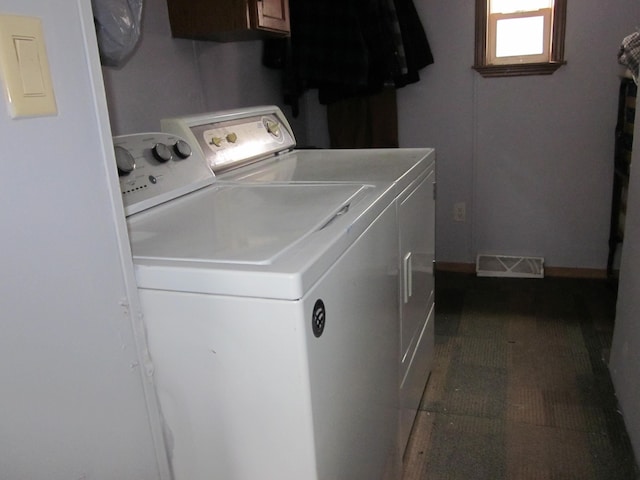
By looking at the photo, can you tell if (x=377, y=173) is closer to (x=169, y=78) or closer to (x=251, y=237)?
(x=251, y=237)

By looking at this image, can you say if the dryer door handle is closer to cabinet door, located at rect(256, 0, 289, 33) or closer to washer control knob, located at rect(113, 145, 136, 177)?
washer control knob, located at rect(113, 145, 136, 177)

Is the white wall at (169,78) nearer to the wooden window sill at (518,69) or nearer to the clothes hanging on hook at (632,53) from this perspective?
the wooden window sill at (518,69)

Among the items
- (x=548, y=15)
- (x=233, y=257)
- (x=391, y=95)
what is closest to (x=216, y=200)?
(x=233, y=257)

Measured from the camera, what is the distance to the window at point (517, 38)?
9.04 feet

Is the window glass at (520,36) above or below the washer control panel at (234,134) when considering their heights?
above

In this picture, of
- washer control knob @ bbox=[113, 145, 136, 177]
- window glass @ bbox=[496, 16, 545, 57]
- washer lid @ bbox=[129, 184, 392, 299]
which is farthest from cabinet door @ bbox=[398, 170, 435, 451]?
window glass @ bbox=[496, 16, 545, 57]

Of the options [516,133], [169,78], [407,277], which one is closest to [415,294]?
[407,277]

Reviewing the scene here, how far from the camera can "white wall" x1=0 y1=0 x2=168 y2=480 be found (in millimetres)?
619

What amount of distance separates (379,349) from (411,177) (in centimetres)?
51

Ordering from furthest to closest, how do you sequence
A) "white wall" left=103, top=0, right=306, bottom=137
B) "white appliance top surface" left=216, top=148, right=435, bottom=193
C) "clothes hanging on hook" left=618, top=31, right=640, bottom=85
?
"clothes hanging on hook" left=618, top=31, right=640, bottom=85 → "white wall" left=103, top=0, right=306, bottom=137 → "white appliance top surface" left=216, top=148, right=435, bottom=193

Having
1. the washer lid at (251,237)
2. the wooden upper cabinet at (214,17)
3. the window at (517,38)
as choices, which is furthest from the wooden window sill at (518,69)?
the washer lid at (251,237)

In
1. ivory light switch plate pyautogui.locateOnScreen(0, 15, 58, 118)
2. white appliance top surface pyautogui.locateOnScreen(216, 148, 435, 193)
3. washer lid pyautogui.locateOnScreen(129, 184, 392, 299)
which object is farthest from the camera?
white appliance top surface pyautogui.locateOnScreen(216, 148, 435, 193)

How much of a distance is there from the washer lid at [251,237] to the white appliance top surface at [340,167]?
0.13m

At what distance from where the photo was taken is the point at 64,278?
2.24 ft
